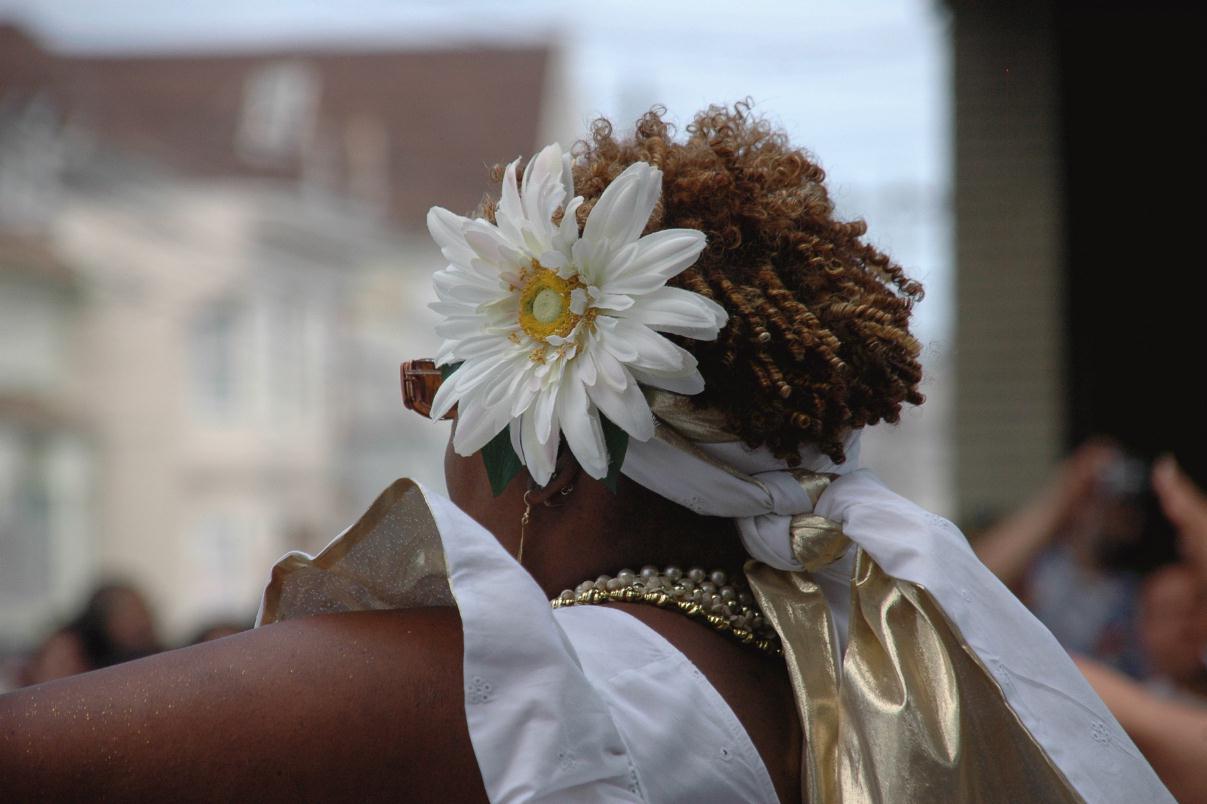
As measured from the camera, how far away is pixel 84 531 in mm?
22250

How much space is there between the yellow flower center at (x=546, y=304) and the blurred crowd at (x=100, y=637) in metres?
3.58

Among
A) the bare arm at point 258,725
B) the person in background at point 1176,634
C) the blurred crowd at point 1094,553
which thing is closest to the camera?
the bare arm at point 258,725

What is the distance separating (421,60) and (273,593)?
24035 mm

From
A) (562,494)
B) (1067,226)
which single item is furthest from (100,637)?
(562,494)

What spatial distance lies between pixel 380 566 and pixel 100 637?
160 inches

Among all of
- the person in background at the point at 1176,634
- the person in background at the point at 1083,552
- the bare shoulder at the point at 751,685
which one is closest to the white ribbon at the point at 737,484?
the bare shoulder at the point at 751,685

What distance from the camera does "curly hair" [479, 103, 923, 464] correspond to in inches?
55.1

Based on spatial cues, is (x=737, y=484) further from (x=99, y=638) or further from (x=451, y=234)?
(x=99, y=638)

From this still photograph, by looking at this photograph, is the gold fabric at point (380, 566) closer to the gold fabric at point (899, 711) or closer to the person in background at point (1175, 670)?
the gold fabric at point (899, 711)

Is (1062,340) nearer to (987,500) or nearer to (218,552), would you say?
(987,500)

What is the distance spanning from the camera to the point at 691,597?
1.44 metres

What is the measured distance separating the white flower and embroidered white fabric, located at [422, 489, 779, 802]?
0.15m

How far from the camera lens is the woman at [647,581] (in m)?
1.16

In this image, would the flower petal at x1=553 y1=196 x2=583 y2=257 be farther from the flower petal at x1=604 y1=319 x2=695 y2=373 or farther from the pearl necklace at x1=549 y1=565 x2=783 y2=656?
the pearl necklace at x1=549 y1=565 x2=783 y2=656
